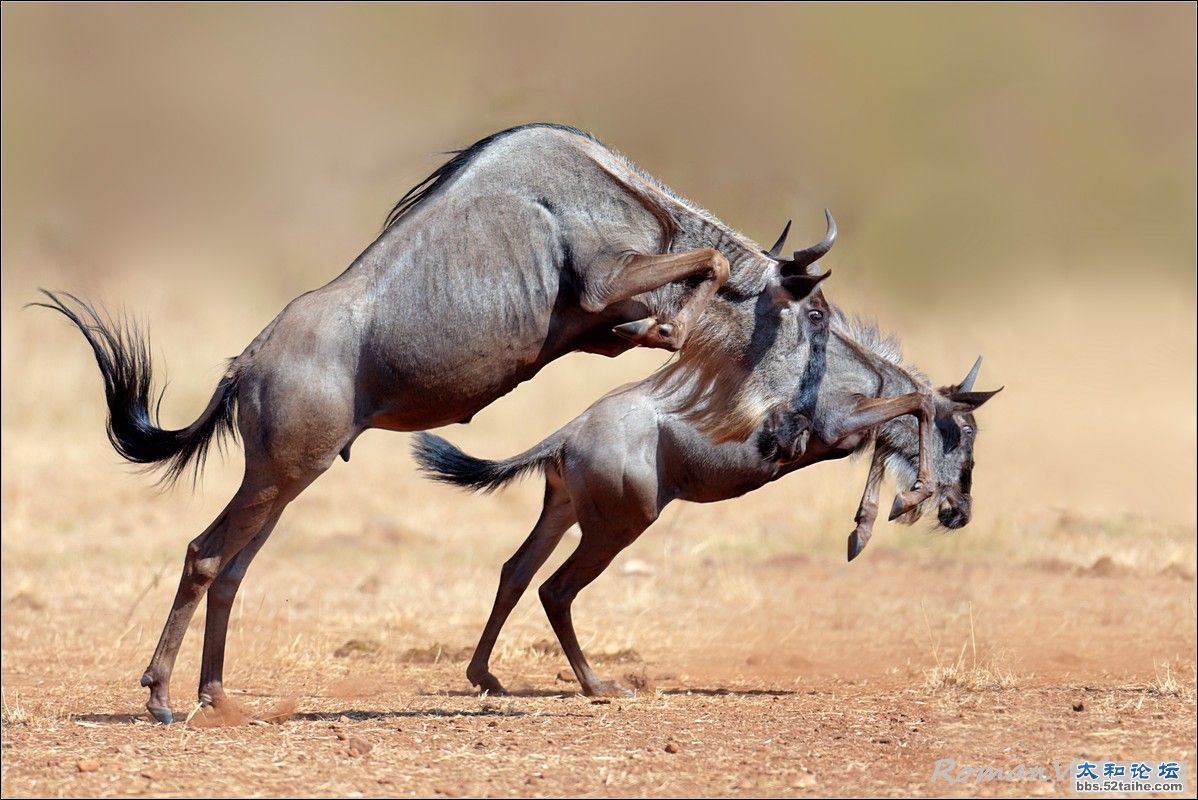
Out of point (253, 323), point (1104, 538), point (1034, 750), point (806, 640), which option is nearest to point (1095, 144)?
point (1104, 538)

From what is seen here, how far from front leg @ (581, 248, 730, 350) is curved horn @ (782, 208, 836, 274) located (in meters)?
0.56

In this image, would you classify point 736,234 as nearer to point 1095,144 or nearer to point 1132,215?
point 1132,215

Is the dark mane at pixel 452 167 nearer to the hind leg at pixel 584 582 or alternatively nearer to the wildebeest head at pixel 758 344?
the wildebeest head at pixel 758 344

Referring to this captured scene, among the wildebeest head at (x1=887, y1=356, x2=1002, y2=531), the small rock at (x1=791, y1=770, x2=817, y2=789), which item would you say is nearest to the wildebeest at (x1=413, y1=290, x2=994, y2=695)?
the wildebeest head at (x1=887, y1=356, x2=1002, y2=531)

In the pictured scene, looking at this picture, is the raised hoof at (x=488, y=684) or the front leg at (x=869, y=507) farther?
the raised hoof at (x=488, y=684)

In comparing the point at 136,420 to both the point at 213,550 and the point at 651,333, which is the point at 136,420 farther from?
the point at 651,333

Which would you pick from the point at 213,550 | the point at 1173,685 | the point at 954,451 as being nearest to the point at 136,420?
the point at 213,550

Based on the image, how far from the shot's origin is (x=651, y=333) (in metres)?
6.34

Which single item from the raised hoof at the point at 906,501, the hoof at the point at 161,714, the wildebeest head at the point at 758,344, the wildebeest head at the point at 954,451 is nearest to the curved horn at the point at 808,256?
the wildebeest head at the point at 758,344

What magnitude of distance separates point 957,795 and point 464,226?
319 centimetres

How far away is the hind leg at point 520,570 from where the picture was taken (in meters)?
7.90

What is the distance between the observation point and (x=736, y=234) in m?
6.96

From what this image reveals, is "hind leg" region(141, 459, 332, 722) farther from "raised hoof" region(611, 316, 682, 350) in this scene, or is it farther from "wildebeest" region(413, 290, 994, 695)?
"wildebeest" region(413, 290, 994, 695)

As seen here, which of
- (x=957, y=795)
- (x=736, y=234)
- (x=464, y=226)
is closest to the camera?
(x=957, y=795)
